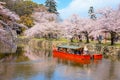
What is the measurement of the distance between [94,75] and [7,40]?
9.73 metres

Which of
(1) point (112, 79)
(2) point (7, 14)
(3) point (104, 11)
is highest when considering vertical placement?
(3) point (104, 11)

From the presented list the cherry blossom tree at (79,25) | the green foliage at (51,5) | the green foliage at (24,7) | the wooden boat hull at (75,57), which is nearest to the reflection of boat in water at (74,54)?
the wooden boat hull at (75,57)

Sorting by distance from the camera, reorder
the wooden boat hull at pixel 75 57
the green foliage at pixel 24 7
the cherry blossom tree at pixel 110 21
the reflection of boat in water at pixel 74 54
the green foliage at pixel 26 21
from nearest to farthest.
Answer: the wooden boat hull at pixel 75 57 → the reflection of boat in water at pixel 74 54 → the cherry blossom tree at pixel 110 21 → the green foliage at pixel 26 21 → the green foliage at pixel 24 7

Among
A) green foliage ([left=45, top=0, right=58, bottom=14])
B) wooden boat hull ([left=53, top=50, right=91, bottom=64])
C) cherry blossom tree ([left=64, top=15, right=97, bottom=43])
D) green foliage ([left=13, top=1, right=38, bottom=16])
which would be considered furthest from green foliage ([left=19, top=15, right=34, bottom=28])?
wooden boat hull ([left=53, top=50, right=91, bottom=64])

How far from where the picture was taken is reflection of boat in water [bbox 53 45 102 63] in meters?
28.4

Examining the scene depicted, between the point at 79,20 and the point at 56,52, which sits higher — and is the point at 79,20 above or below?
above

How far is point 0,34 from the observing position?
37.8ft

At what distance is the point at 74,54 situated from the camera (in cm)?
2988

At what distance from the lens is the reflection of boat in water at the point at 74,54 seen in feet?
93.0

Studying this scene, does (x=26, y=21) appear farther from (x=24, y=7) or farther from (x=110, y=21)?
(x=110, y=21)

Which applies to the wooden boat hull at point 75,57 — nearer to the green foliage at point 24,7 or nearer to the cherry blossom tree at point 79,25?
the cherry blossom tree at point 79,25

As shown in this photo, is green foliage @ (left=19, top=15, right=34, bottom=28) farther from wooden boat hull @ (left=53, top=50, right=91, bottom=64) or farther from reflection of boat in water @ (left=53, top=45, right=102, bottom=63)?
wooden boat hull @ (left=53, top=50, right=91, bottom=64)

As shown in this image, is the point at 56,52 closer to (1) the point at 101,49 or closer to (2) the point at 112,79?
(1) the point at 101,49

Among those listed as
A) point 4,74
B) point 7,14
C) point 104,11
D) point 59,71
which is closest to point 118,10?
point 104,11
